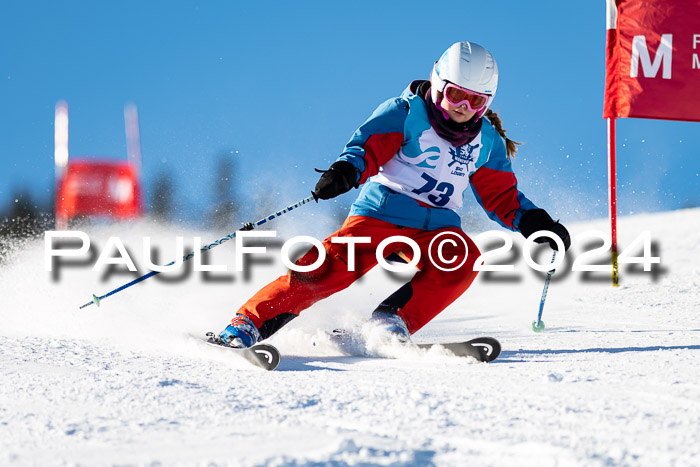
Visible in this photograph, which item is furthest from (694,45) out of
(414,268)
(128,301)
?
(128,301)

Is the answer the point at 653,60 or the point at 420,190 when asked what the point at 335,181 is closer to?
the point at 420,190

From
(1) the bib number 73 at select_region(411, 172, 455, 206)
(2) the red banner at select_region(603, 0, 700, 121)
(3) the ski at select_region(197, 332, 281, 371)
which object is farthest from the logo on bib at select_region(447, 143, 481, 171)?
(2) the red banner at select_region(603, 0, 700, 121)

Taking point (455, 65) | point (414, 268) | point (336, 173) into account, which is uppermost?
point (455, 65)

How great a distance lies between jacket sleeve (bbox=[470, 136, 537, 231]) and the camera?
386 centimetres

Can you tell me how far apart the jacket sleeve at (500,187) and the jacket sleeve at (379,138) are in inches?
23.0

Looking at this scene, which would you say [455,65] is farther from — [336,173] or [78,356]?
[78,356]

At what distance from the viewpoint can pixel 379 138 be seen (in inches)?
138

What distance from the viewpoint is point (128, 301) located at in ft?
15.3

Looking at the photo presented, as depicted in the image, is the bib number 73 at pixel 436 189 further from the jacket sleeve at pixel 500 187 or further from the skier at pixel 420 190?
the jacket sleeve at pixel 500 187

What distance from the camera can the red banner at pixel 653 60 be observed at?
6.53 meters

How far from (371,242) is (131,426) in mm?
2095

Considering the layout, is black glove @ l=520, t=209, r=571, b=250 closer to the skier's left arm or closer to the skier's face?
the skier's left arm

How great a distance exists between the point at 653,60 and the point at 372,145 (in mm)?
4311

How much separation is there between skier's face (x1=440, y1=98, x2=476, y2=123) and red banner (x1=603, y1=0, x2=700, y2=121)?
354 cm
